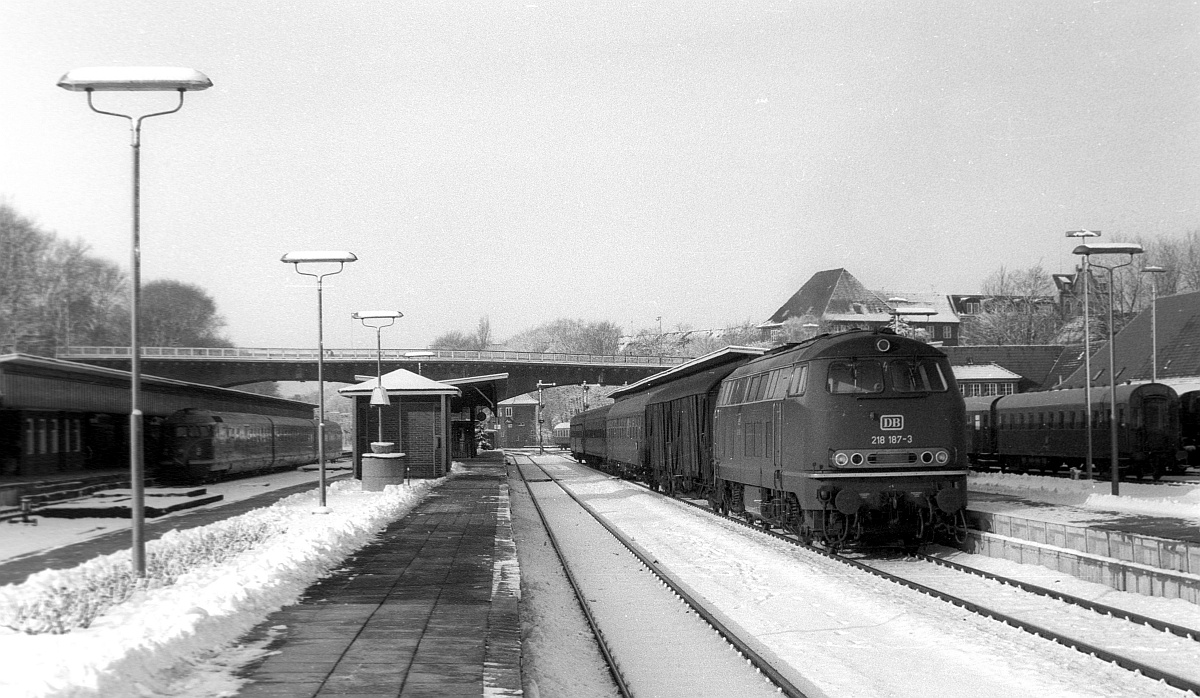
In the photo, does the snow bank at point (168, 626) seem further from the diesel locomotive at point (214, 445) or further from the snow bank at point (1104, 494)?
the diesel locomotive at point (214, 445)

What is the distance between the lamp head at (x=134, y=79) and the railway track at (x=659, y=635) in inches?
311

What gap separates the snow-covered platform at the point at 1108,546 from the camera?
41.5 ft

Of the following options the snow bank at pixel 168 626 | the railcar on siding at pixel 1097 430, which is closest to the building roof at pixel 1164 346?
the railcar on siding at pixel 1097 430

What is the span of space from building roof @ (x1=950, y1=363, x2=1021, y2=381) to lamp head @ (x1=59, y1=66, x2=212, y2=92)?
215 ft

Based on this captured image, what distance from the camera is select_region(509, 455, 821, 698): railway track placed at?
29.3 ft

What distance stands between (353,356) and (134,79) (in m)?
60.6

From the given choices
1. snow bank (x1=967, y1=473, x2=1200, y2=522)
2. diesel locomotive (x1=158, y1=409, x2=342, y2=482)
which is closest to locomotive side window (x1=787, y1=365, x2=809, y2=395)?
snow bank (x1=967, y1=473, x2=1200, y2=522)

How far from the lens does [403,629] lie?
9.73 m

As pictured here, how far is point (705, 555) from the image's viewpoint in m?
17.1

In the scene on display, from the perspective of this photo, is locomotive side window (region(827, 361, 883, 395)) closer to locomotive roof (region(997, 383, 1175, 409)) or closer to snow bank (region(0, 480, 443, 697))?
snow bank (region(0, 480, 443, 697))

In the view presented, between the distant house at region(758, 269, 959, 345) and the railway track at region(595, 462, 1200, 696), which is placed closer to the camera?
the railway track at region(595, 462, 1200, 696)

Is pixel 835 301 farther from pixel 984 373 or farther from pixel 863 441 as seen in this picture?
pixel 863 441

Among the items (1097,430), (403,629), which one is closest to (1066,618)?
(403,629)

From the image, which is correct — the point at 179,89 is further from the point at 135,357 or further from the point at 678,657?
the point at 678,657
